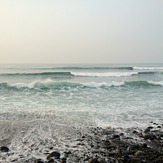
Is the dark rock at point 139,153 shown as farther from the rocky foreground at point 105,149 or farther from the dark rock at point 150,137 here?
the dark rock at point 150,137

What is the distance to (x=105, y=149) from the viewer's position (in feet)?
18.9

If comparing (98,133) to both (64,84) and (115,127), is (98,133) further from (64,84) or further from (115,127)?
(64,84)

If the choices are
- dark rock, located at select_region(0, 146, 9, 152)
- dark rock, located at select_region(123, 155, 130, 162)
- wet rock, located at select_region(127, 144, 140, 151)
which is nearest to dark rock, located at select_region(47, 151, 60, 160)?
dark rock, located at select_region(0, 146, 9, 152)

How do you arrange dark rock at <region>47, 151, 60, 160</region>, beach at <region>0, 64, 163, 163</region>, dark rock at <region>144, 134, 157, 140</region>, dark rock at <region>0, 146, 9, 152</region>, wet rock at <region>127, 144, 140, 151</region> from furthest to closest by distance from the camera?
dark rock at <region>144, 134, 157, 140</region> → wet rock at <region>127, 144, 140, 151</region> → dark rock at <region>0, 146, 9, 152</region> → beach at <region>0, 64, 163, 163</region> → dark rock at <region>47, 151, 60, 160</region>

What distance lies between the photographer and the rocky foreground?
200 inches

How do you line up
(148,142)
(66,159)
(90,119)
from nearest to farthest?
(66,159), (148,142), (90,119)

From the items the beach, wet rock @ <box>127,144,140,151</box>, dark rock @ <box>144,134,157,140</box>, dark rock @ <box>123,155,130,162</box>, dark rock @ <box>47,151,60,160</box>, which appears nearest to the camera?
dark rock @ <box>123,155,130,162</box>

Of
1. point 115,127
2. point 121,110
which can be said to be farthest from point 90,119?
point 121,110

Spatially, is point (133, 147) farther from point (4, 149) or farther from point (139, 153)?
point (4, 149)

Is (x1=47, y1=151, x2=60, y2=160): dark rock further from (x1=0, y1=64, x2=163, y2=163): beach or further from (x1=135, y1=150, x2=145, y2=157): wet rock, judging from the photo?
(x1=135, y1=150, x2=145, y2=157): wet rock

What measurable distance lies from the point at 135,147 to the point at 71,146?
1637 mm

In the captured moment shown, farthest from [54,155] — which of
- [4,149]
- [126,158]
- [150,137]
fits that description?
[150,137]

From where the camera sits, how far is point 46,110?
10.4 meters

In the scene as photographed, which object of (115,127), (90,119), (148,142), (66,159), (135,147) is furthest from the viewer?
(90,119)
